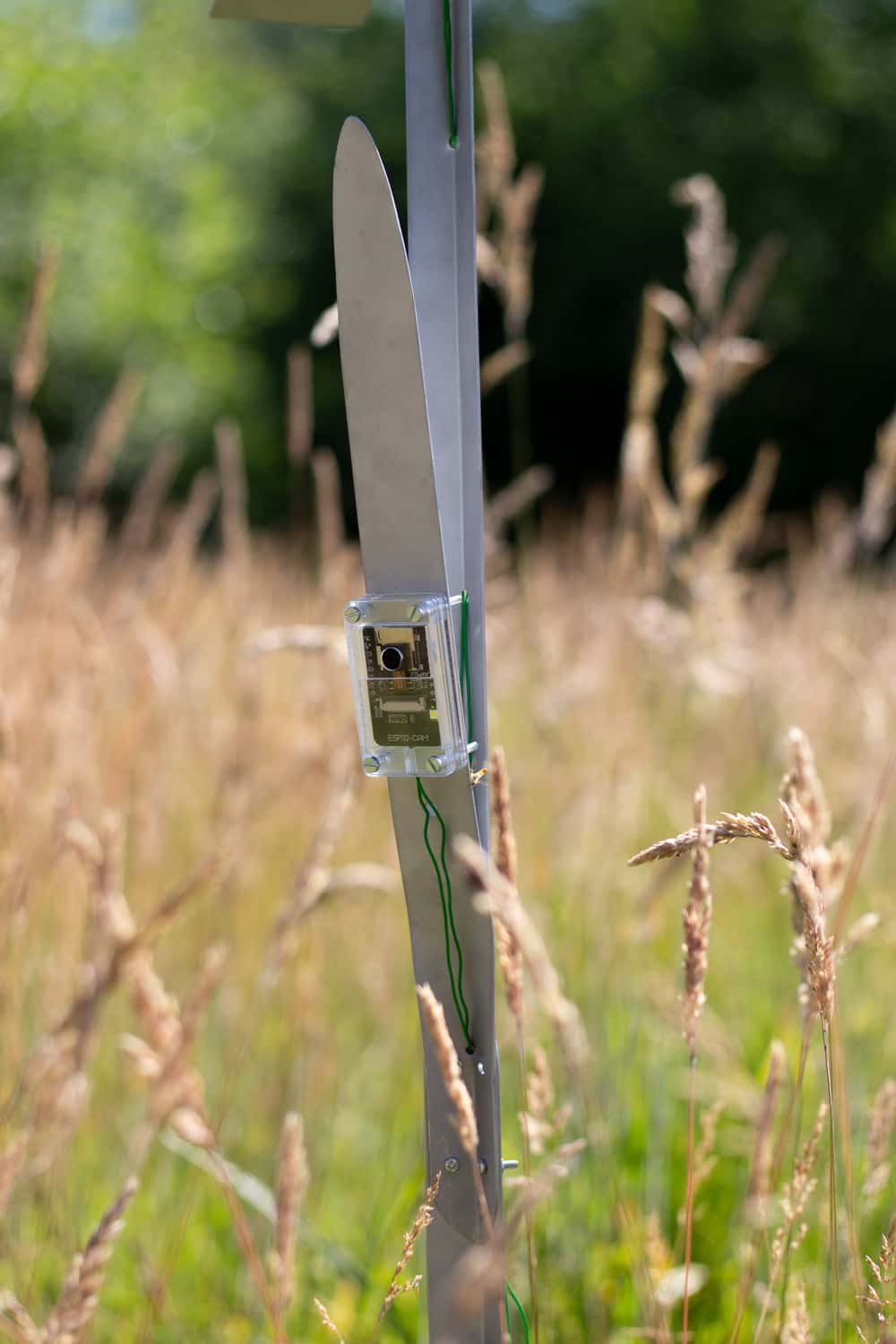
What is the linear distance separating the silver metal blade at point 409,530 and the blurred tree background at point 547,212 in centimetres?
815

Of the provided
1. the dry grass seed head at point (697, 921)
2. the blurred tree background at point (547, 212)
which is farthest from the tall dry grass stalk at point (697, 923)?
the blurred tree background at point (547, 212)

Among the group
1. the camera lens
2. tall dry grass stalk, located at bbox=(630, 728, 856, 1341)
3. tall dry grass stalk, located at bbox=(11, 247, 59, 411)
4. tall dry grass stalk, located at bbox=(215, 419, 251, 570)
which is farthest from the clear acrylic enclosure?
tall dry grass stalk, located at bbox=(215, 419, 251, 570)

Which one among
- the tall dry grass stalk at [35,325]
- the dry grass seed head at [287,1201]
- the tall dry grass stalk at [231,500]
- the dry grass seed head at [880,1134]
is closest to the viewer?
the dry grass seed head at [287,1201]

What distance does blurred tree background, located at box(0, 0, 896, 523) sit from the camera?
367 inches

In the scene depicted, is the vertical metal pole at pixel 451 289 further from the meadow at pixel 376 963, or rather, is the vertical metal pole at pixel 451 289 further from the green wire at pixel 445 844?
the meadow at pixel 376 963

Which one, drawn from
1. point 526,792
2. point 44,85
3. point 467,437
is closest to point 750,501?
point 526,792

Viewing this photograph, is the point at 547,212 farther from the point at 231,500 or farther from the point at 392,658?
the point at 392,658

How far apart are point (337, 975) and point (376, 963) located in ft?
0.26

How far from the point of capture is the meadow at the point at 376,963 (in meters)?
0.64

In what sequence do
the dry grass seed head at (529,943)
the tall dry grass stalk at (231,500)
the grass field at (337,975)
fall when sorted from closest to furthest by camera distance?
the dry grass seed head at (529,943) → the grass field at (337,975) → the tall dry grass stalk at (231,500)

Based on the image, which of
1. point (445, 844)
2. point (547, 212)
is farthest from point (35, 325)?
point (547, 212)

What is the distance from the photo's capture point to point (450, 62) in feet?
1.85

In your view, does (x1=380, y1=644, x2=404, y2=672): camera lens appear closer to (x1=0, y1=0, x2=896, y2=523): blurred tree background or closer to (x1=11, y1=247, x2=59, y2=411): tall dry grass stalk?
(x1=11, y1=247, x2=59, y2=411): tall dry grass stalk

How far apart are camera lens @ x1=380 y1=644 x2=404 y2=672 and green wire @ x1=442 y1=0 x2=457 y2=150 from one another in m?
0.24
